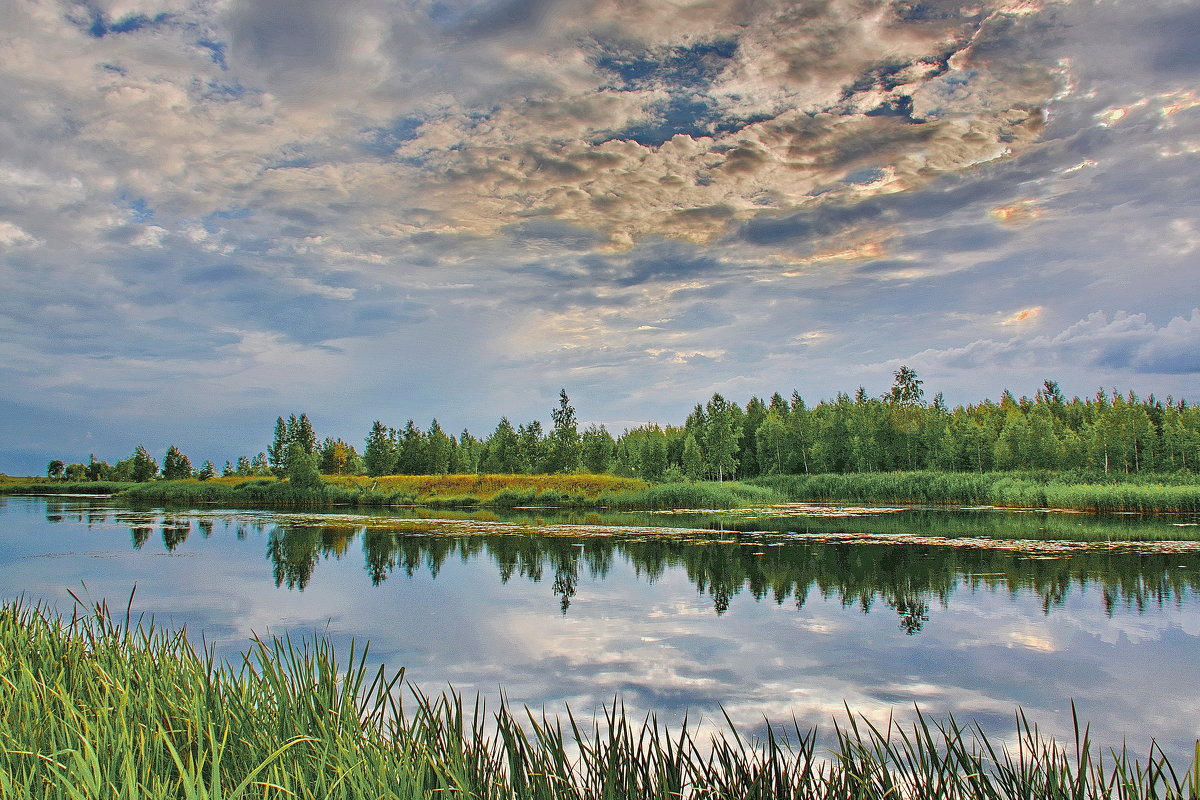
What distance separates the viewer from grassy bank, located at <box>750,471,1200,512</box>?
28.2m

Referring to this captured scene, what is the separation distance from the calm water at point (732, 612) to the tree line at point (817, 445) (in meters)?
30.3

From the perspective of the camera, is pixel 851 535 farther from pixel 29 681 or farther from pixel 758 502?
pixel 29 681

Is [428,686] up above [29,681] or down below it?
below

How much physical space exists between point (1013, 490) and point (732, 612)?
29022mm

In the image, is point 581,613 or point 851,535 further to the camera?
point 851,535

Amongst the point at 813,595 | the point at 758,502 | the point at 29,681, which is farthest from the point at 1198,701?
the point at 758,502

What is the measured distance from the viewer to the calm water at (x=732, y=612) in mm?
6898

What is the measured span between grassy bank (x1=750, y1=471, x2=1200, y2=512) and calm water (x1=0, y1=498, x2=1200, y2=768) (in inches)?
272

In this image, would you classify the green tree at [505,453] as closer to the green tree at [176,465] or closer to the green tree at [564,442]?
the green tree at [564,442]

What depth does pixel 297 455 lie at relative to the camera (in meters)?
45.2

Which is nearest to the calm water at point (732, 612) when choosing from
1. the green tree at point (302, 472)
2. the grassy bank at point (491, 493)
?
the grassy bank at point (491, 493)

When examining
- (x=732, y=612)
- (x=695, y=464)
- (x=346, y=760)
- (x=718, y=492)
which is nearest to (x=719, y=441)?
(x=695, y=464)

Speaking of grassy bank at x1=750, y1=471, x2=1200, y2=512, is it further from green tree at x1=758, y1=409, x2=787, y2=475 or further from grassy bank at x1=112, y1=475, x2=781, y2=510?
green tree at x1=758, y1=409, x2=787, y2=475

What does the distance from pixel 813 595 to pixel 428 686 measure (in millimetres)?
7357
